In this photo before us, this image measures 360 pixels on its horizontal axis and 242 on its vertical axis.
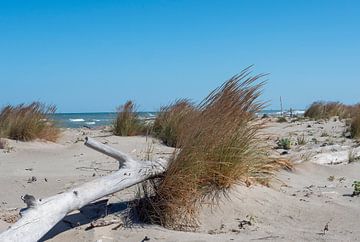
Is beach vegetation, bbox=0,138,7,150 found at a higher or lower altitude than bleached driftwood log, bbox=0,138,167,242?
higher

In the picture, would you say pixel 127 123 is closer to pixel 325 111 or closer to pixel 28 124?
pixel 28 124

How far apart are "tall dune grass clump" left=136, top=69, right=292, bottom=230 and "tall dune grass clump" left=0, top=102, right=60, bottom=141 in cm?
669

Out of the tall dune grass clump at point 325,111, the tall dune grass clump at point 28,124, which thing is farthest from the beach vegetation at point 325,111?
the tall dune grass clump at point 28,124

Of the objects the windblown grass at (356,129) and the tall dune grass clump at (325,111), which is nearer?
the windblown grass at (356,129)

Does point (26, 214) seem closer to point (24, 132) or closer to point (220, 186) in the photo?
point (220, 186)

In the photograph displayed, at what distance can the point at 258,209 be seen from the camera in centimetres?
481

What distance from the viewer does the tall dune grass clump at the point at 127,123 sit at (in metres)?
12.4

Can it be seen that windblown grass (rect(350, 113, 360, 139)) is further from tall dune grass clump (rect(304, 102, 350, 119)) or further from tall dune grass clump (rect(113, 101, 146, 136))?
tall dune grass clump (rect(304, 102, 350, 119))

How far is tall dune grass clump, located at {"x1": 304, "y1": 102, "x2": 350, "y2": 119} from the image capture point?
23.5 metres

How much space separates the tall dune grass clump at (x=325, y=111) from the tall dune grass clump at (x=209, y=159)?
18830 mm

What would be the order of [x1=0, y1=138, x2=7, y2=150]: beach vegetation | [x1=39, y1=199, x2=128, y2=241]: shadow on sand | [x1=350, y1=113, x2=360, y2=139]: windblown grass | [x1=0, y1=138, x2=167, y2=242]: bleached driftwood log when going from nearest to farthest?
1. [x1=0, y1=138, x2=167, y2=242]: bleached driftwood log
2. [x1=39, y1=199, x2=128, y2=241]: shadow on sand
3. [x1=0, y1=138, x2=7, y2=150]: beach vegetation
4. [x1=350, y1=113, x2=360, y2=139]: windblown grass

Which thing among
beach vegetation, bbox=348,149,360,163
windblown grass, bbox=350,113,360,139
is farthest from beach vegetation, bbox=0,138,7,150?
windblown grass, bbox=350,113,360,139

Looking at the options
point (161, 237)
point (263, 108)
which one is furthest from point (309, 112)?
point (161, 237)

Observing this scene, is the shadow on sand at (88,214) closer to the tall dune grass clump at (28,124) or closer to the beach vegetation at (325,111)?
the tall dune grass clump at (28,124)
